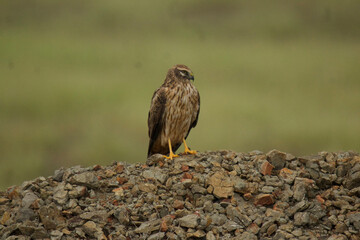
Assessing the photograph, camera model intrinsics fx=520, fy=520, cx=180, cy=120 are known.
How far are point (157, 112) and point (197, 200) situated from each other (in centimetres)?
144

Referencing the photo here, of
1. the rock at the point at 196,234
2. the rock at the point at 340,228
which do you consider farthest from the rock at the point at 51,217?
the rock at the point at 340,228

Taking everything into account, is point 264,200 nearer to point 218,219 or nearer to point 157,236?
point 218,219

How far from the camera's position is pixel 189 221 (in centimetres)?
533

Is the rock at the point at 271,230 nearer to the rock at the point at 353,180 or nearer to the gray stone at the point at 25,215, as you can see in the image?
the rock at the point at 353,180

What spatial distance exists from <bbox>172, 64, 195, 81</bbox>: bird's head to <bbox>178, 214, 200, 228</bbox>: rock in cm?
190

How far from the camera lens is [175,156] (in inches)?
256

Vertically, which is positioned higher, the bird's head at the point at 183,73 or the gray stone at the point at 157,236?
the bird's head at the point at 183,73

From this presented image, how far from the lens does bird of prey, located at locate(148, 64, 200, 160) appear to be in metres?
6.57

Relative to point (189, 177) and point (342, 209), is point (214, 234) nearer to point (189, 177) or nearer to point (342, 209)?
point (189, 177)

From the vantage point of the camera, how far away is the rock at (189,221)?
5.30 m

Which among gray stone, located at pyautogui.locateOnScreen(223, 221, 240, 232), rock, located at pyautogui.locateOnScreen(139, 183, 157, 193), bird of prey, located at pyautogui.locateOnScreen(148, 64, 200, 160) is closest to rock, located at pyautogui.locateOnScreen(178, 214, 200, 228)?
gray stone, located at pyautogui.locateOnScreen(223, 221, 240, 232)

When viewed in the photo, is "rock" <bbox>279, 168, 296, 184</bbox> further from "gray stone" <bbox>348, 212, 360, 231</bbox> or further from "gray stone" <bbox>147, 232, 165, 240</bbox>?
"gray stone" <bbox>147, 232, 165, 240</bbox>

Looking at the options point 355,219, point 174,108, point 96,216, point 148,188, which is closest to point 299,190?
point 355,219

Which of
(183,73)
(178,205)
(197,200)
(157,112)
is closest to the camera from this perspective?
(178,205)
